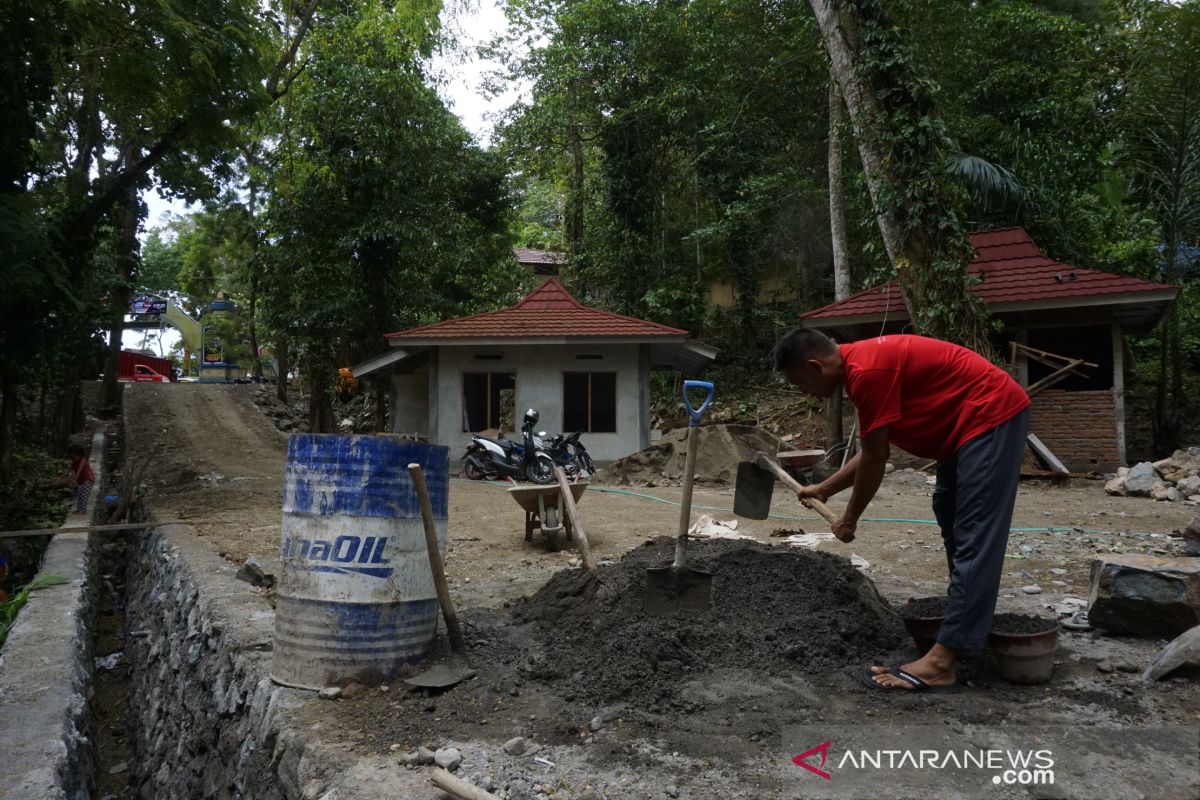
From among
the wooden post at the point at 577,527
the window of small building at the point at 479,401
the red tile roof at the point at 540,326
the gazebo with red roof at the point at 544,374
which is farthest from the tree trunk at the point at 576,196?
the wooden post at the point at 577,527

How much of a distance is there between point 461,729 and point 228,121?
36.0ft

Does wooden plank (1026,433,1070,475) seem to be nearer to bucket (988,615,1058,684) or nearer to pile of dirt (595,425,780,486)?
pile of dirt (595,425,780,486)

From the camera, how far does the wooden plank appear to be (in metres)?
11.7

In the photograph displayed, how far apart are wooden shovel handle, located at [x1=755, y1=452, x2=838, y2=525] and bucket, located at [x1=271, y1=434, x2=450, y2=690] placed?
1.93 meters

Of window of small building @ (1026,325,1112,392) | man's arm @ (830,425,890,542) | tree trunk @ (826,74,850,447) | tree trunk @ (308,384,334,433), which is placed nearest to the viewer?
man's arm @ (830,425,890,542)

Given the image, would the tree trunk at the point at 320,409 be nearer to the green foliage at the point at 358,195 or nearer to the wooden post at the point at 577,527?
the green foliage at the point at 358,195

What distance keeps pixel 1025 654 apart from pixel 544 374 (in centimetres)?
1297

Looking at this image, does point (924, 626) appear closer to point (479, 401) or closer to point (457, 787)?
point (457, 787)

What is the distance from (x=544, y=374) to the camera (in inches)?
619

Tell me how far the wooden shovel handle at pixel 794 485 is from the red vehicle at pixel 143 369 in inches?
1216

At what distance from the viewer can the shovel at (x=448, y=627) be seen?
3.34 m

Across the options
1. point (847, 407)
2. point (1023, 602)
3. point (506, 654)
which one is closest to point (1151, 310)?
point (847, 407)

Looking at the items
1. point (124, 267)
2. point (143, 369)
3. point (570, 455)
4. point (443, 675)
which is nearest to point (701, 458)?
point (570, 455)

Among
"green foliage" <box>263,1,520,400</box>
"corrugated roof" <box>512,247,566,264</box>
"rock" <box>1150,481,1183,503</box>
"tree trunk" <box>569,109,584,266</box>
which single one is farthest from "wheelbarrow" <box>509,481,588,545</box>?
"corrugated roof" <box>512,247,566,264</box>
